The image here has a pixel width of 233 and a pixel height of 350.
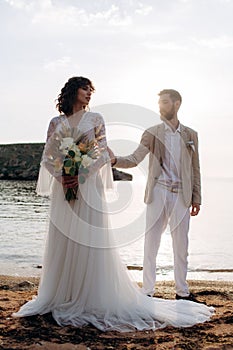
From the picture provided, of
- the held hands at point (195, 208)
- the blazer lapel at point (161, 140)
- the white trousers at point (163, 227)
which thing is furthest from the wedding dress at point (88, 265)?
the held hands at point (195, 208)

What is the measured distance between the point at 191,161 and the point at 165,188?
480 millimetres

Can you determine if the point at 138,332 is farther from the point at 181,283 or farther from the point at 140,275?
the point at 140,275

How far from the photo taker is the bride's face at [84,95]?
17.2ft

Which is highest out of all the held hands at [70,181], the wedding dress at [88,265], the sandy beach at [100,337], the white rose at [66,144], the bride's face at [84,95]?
the bride's face at [84,95]

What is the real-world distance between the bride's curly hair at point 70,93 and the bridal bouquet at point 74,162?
35cm

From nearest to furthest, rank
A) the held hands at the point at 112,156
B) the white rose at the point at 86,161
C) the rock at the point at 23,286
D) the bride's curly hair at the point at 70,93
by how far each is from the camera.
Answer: the white rose at the point at 86,161 → the bride's curly hair at the point at 70,93 → the held hands at the point at 112,156 → the rock at the point at 23,286

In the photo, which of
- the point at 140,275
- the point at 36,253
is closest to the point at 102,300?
the point at 140,275

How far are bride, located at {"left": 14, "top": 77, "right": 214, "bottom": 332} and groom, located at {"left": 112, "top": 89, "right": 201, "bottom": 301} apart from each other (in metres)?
0.86

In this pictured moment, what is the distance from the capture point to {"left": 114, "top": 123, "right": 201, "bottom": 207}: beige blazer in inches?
243

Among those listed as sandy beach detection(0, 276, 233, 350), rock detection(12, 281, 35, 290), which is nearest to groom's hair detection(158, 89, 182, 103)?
sandy beach detection(0, 276, 233, 350)

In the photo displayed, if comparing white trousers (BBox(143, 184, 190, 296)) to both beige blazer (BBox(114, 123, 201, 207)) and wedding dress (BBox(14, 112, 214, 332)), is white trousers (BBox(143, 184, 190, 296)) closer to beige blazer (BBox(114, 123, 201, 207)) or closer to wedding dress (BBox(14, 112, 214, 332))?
beige blazer (BBox(114, 123, 201, 207))

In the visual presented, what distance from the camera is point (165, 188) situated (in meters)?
6.13

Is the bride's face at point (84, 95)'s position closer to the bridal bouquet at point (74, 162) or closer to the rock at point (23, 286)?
the bridal bouquet at point (74, 162)

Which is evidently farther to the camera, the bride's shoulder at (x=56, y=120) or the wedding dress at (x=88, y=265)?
the bride's shoulder at (x=56, y=120)
